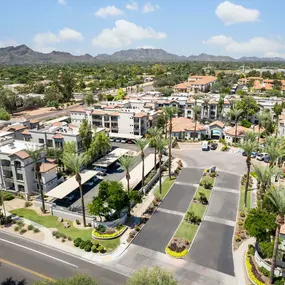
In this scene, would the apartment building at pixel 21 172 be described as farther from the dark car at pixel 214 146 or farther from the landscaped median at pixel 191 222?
the dark car at pixel 214 146

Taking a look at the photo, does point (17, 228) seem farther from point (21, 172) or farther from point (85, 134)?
point (85, 134)

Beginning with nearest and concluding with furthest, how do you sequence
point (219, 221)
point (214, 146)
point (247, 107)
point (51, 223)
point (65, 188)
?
1. point (51, 223)
2. point (219, 221)
3. point (65, 188)
4. point (214, 146)
5. point (247, 107)

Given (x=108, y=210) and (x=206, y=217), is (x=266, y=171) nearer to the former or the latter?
(x=206, y=217)

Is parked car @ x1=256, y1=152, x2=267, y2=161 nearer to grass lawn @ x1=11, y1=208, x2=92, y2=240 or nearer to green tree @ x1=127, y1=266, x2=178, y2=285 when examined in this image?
grass lawn @ x1=11, y1=208, x2=92, y2=240

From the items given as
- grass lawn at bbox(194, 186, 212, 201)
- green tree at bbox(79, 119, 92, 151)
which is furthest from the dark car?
green tree at bbox(79, 119, 92, 151)

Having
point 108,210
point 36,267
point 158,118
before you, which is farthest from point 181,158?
point 36,267

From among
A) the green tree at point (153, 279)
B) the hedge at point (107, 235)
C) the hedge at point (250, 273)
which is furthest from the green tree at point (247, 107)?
the green tree at point (153, 279)

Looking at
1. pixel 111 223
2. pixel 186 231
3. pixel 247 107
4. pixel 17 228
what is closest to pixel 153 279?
pixel 186 231
